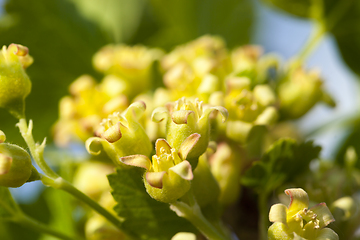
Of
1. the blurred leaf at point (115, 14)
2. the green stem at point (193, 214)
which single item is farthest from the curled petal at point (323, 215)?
the blurred leaf at point (115, 14)

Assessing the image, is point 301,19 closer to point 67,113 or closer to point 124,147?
point 67,113

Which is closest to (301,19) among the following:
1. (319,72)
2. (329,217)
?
(319,72)

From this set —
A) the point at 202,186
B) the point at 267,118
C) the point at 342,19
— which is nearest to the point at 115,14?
the point at 342,19

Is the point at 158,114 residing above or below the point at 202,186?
above

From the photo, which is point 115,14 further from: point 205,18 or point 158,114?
point 158,114

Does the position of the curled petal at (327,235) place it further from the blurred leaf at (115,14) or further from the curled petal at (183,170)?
the blurred leaf at (115,14)

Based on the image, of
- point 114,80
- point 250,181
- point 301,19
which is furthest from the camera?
point 301,19

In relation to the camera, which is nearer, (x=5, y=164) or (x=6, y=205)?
(x=5, y=164)
